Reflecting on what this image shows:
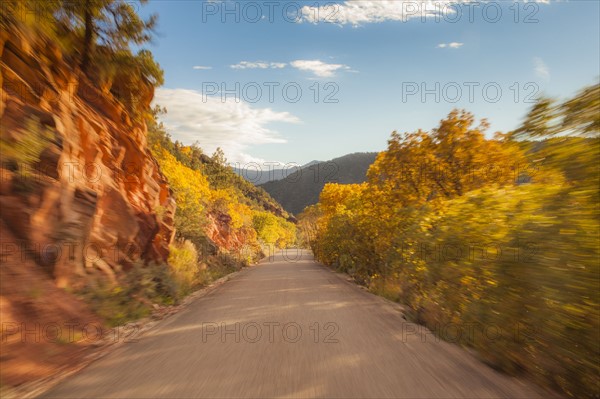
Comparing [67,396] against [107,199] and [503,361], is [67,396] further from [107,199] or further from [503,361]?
[107,199]

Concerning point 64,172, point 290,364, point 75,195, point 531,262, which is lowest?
point 290,364

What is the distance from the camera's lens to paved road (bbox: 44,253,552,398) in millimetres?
3875

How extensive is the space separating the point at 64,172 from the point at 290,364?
6136mm

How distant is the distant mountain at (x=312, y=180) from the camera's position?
129 meters

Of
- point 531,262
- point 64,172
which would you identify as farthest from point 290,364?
point 64,172

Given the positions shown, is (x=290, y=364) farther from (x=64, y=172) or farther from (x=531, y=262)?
(x=64, y=172)

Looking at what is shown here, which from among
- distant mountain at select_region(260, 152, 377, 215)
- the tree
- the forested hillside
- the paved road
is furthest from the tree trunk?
distant mountain at select_region(260, 152, 377, 215)

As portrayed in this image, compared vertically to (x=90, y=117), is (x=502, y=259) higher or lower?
lower

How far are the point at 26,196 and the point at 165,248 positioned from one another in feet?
21.6

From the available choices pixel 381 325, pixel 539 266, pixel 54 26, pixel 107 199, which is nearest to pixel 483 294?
pixel 539 266

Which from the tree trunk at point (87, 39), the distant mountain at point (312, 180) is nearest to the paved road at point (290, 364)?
the tree trunk at point (87, 39)

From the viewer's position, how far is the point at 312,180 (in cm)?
14650

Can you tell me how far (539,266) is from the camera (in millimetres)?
3818

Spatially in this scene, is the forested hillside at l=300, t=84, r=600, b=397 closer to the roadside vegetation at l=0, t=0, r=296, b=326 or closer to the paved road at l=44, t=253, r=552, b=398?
the paved road at l=44, t=253, r=552, b=398
